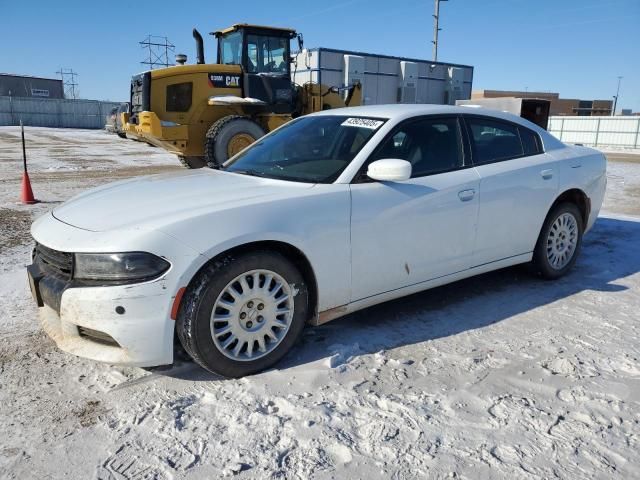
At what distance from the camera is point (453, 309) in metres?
4.09

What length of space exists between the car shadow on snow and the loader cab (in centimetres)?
820

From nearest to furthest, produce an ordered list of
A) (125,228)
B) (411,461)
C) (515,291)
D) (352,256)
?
(411,461), (125,228), (352,256), (515,291)

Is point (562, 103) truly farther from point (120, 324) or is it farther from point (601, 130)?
point (120, 324)

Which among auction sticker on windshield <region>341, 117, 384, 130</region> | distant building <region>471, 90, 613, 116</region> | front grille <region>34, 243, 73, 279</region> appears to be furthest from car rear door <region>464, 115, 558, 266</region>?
distant building <region>471, 90, 613, 116</region>

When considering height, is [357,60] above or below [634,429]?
above

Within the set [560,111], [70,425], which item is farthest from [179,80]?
[560,111]

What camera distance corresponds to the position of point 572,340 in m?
3.56

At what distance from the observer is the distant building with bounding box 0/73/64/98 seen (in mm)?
65750

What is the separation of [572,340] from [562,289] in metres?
1.14

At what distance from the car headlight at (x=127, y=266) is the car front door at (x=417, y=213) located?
121cm

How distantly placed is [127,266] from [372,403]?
1.45m

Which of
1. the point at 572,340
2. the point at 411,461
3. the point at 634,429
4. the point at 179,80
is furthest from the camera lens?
the point at 179,80

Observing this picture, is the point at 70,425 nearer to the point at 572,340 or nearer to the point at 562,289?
the point at 572,340

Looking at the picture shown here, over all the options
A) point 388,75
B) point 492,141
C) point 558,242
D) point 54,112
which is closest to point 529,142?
point 492,141
